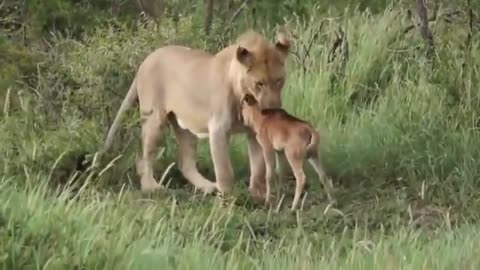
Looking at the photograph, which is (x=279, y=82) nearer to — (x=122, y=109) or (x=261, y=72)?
(x=261, y=72)

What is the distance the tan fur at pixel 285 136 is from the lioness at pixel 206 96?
89mm

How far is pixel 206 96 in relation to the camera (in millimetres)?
8023

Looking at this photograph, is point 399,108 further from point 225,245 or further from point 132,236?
point 132,236

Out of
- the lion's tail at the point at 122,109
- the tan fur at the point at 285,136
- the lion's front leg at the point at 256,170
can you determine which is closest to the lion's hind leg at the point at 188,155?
the lion's tail at the point at 122,109

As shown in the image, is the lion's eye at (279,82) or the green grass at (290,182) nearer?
the green grass at (290,182)

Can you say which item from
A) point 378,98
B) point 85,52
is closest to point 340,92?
point 378,98

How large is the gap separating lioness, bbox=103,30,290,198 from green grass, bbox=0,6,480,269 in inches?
5.5

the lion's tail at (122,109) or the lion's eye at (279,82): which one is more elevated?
the lion's eye at (279,82)

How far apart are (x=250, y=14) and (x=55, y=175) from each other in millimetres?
4519

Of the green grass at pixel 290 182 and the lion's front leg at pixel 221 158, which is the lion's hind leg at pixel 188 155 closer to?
the green grass at pixel 290 182

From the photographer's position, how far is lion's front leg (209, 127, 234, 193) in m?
7.82

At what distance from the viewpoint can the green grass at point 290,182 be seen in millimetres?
5836

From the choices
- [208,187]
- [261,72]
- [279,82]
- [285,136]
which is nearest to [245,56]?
[261,72]

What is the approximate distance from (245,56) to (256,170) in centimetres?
75
